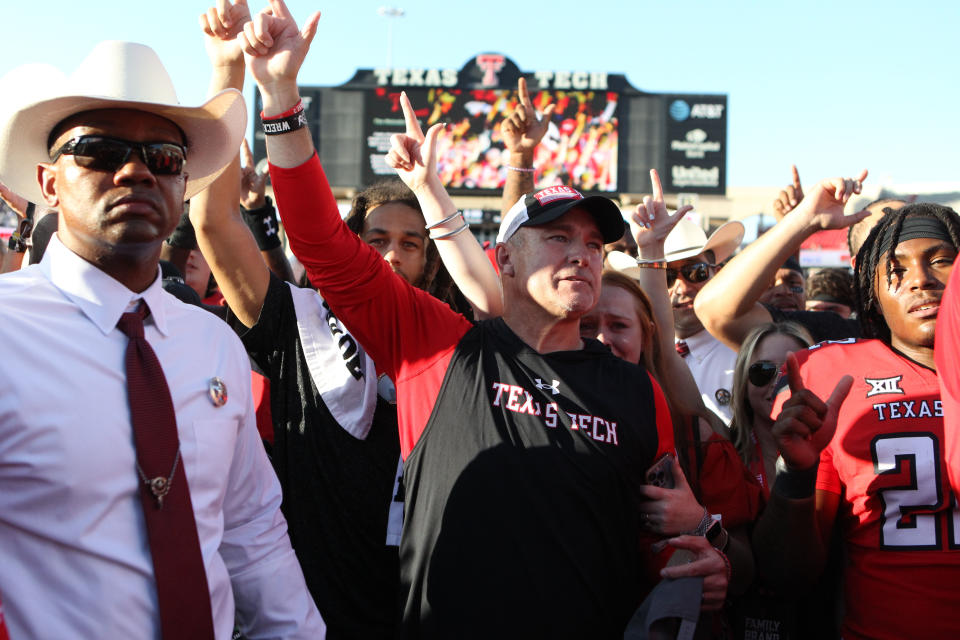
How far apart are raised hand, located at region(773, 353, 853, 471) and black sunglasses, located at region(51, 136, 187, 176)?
1800mm

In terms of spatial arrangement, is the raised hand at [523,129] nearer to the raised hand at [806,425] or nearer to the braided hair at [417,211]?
the braided hair at [417,211]

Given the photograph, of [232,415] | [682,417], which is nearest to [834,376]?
[682,417]

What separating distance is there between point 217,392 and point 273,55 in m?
1.07

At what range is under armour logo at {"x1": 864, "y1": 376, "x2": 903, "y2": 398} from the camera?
8.39ft

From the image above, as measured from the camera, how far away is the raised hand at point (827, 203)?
3391mm

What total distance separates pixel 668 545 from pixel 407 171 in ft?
4.67

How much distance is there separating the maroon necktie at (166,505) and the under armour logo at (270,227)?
219 cm

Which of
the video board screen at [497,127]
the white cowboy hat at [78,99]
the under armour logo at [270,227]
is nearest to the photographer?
the white cowboy hat at [78,99]

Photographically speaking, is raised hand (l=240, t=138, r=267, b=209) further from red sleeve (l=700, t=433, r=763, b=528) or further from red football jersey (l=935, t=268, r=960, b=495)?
red football jersey (l=935, t=268, r=960, b=495)

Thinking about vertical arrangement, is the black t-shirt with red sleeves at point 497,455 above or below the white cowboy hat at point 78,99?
below

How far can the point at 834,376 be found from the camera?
271 centimetres

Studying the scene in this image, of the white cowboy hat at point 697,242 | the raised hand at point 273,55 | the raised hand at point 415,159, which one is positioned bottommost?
the white cowboy hat at point 697,242

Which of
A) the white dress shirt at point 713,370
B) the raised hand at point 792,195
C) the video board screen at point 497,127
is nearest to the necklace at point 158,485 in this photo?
the white dress shirt at point 713,370

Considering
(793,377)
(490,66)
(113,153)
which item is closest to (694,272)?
(793,377)
